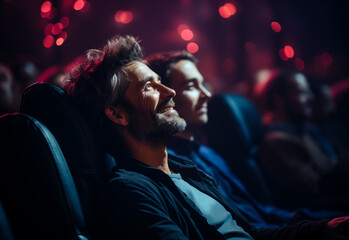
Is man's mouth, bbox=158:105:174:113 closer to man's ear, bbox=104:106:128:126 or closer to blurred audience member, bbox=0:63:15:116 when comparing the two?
man's ear, bbox=104:106:128:126

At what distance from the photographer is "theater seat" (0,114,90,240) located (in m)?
0.93

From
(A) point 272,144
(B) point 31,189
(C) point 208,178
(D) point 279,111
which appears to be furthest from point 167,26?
(B) point 31,189

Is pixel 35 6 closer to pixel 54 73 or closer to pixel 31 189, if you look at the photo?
pixel 54 73

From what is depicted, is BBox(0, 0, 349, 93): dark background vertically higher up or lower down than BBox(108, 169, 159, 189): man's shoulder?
higher up

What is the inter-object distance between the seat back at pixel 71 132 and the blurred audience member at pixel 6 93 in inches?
38.4

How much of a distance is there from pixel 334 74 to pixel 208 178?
705 cm

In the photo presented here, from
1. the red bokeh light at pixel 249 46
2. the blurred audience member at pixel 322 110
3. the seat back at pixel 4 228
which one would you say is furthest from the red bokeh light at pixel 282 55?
the seat back at pixel 4 228

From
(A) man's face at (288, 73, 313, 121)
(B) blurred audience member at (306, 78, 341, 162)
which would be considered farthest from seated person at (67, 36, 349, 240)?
(B) blurred audience member at (306, 78, 341, 162)

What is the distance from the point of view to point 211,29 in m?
6.54

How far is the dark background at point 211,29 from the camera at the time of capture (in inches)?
198

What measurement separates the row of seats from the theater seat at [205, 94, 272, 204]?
3.10 ft

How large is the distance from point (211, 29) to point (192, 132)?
5.32m

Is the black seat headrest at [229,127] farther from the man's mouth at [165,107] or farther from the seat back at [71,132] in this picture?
the seat back at [71,132]

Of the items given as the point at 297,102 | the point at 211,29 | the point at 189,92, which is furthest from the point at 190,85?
the point at 211,29
